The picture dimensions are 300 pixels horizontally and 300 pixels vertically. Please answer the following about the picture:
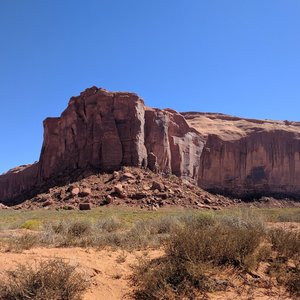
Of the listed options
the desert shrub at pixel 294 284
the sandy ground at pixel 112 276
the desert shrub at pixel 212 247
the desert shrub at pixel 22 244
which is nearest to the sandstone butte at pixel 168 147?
the desert shrub at pixel 22 244

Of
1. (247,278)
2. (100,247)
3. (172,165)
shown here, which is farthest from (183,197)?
(247,278)

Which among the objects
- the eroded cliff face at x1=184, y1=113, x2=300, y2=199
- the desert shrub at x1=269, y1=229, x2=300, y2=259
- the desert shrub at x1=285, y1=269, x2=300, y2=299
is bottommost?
the desert shrub at x1=285, y1=269, x2=300, y2=299

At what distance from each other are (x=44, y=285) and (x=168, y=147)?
144ft

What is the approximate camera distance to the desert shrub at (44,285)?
6289 mm

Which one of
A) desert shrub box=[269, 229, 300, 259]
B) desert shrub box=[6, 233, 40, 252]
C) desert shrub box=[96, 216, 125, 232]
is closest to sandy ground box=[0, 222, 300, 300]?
desert shrub box=[6, 233, 40, 252]

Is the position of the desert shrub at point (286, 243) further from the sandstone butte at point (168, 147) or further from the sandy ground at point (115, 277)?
the sandstone butte at point (168, 147)

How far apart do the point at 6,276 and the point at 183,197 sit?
3462 centimetres

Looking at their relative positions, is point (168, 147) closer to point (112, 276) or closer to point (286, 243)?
point (286, 243)

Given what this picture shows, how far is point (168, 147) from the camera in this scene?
5003 cm

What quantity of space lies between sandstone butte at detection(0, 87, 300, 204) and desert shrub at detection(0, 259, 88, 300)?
37729mm

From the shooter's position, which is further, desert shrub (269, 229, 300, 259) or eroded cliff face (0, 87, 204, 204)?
eroded cliff face (0, 87, 204, 204)

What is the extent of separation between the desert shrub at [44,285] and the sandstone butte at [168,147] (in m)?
37.7

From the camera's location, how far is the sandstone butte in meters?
46.0

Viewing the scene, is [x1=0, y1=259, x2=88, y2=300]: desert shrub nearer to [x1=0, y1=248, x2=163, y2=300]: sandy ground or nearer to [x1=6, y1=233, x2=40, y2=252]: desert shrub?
[x1=0, y1=248, x2=163, y2=300]: sandy ground
